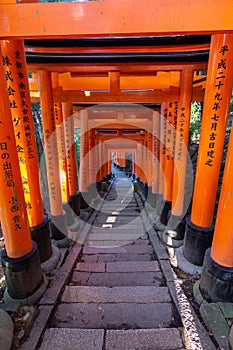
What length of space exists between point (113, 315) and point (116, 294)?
383 mm

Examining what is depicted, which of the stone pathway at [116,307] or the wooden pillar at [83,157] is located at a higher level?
the wooden pillar at [83,157]

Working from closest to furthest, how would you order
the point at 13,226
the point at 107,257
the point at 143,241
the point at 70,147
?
the point at 13,226, the point at 107,257, the point at 143,241, the point at 70,147

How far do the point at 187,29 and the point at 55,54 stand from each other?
308cm

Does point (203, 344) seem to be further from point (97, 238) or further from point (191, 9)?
point (97, 238)

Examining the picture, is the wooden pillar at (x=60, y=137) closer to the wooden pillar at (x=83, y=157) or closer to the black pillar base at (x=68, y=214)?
the black pillar base at (x=68, y=214)

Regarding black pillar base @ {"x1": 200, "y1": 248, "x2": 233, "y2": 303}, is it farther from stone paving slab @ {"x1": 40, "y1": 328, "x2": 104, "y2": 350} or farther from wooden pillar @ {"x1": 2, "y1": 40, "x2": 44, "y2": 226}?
wooden pillar @ {"x1": 2, "y1": 40, "x2": 44, "y2": 226}

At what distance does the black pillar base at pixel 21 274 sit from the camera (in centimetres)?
294

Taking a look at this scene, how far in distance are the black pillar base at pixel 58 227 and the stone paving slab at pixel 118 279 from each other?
4.45 feet

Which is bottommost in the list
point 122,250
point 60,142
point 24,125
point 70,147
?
point 122,250

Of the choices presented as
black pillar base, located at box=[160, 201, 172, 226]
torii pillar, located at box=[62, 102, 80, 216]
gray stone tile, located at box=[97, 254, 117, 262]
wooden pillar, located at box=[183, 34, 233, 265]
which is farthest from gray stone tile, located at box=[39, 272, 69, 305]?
black pillar base, located at box=[160, 201, 172, 226]

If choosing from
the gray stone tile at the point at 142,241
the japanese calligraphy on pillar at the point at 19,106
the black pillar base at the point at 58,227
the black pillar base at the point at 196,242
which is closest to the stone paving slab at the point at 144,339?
the black pillar base at the point at 196,242

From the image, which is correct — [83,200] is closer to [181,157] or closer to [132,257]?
[132,257]

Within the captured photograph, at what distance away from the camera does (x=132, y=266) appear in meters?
4.32

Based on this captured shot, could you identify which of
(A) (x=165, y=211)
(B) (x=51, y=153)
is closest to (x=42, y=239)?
(B) (x=51, y=153)
